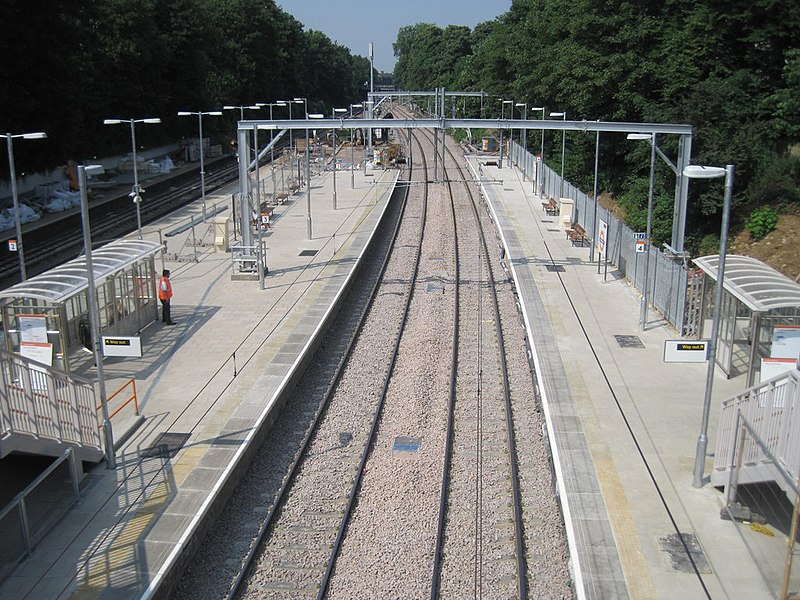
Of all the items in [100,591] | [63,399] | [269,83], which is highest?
[269,83]

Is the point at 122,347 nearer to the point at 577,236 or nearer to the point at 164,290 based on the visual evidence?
the point at 164,290

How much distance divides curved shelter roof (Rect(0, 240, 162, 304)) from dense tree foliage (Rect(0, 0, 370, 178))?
19490 mm

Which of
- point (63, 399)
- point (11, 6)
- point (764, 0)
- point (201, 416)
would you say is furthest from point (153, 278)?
point (764, 0)

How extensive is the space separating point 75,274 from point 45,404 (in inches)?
240

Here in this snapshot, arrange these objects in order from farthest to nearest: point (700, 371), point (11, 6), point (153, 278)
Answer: point (11, 6), point (153, 278), point (700, 371)

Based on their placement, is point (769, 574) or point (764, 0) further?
point (764, 0)

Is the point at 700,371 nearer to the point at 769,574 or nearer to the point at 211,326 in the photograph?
the point at 769,574

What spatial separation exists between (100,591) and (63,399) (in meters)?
4.00

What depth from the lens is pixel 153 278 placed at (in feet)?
71.8

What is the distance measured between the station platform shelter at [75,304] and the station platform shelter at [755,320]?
13.8m

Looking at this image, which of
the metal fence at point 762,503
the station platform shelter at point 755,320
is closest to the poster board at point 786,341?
the station platform shelter at point 755,320

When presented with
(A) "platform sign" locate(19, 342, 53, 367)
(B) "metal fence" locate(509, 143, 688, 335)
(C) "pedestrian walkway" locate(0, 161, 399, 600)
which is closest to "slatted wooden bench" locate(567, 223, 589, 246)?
(B) "metal fence" locate(509, 143, 688, 335)

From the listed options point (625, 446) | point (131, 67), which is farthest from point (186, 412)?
point (131, 67)

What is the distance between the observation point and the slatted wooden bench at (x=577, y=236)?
32.7 meters
